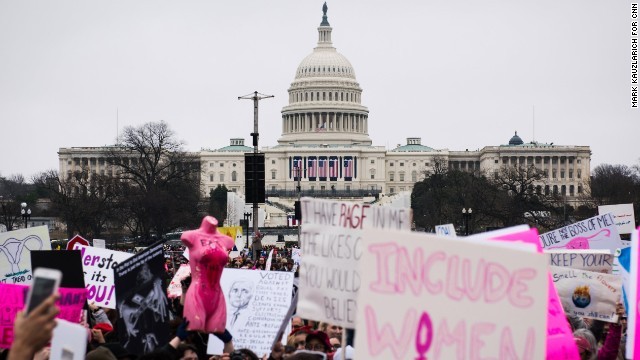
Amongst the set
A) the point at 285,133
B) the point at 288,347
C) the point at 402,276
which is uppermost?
the point at 285,133

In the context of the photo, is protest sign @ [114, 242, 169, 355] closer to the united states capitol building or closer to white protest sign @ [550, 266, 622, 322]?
white protest sign @ [550, 266, 622, 322]

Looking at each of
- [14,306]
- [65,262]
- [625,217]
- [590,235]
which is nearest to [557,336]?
[14,306]

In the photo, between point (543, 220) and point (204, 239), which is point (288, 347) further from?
point (543, 220)

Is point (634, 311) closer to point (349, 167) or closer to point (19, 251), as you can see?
point (19, 251)

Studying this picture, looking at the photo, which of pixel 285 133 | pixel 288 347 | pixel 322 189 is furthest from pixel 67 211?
pixel 285 133

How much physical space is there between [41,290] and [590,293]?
6.41 m

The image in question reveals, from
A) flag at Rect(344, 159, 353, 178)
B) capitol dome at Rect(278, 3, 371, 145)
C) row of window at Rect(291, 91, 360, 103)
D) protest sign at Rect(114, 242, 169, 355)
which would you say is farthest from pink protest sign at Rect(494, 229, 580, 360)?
row of window at Rect(291, 91, 360, 103)

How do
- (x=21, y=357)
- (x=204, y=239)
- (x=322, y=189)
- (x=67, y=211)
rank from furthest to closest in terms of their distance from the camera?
(x=322, y=189)
(x=67, y=211)
(x=204, y=239)
(x=21, y=357)

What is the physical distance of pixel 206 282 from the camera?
28.9 ft

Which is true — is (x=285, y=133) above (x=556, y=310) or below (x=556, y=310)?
above

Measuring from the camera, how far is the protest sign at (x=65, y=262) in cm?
1062

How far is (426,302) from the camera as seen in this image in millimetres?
5551

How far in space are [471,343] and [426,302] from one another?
Answer: 0.24m

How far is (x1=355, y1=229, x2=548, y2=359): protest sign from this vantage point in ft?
18.1
